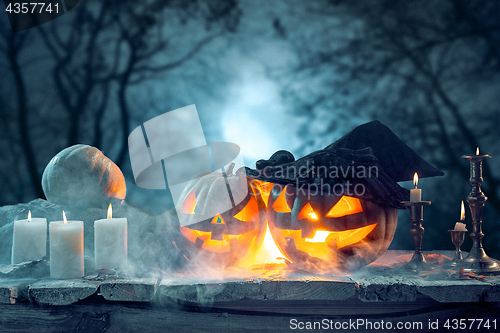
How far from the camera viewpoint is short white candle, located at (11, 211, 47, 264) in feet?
3.86

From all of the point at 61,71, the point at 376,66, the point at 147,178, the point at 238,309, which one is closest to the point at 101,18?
the point at 61,71

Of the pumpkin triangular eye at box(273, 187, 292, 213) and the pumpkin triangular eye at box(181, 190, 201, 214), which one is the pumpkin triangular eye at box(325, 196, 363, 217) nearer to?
the pumpkin triangular eye at box(273, 187, 292, 213)

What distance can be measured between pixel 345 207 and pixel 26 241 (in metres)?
1.15

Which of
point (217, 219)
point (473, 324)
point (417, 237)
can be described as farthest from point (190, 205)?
point (473, 324)

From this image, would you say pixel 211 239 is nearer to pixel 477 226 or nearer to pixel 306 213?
pixel 306 213

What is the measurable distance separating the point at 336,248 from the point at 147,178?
1147mm

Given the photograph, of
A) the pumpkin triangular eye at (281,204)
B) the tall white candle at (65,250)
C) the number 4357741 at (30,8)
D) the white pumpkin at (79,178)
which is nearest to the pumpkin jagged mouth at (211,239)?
the pumpkin triangular eye at (281,204)

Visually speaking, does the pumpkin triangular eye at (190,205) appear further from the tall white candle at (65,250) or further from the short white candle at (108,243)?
the tall white candle at (65,250)

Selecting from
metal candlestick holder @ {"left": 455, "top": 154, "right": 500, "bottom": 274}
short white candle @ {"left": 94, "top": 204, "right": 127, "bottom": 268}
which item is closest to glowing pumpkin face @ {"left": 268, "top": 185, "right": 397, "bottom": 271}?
metal candlestick holder @ {"left": 455, "top": 154, "right": 500, "bottom": 274}

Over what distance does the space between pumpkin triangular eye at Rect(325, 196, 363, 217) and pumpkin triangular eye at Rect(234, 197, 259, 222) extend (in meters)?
0.27

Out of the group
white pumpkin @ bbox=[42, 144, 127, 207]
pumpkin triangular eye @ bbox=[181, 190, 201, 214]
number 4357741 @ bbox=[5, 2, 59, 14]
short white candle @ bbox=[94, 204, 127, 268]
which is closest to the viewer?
short white candle @ bbox=[94, 204, 127, 268]

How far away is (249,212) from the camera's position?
4.11ft

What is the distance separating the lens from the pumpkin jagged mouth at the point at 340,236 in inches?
46.0

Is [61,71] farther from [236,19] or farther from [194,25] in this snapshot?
[236,19]
